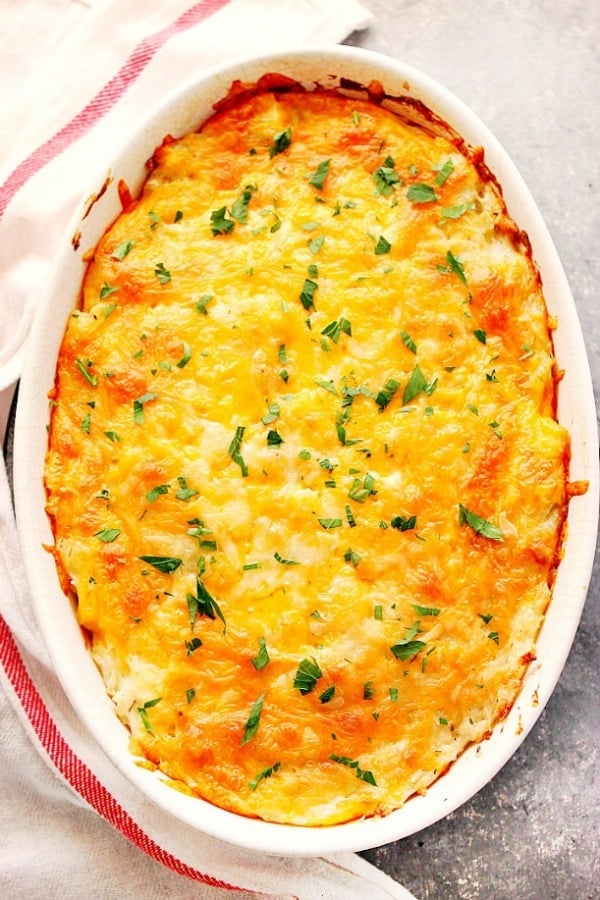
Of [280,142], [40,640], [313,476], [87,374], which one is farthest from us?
[40,640]

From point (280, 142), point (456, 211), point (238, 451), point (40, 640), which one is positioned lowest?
point (40, 640)

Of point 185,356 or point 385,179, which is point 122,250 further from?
point 385,179

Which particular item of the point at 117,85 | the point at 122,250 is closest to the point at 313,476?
the point at 122,250

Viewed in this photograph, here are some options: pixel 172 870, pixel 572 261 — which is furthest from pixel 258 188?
pixel 172 870

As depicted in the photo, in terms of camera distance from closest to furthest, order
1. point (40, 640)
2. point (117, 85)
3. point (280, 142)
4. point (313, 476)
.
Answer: point (313, 476) → point (280, 142) → point (40, 640) → point (117, 85)

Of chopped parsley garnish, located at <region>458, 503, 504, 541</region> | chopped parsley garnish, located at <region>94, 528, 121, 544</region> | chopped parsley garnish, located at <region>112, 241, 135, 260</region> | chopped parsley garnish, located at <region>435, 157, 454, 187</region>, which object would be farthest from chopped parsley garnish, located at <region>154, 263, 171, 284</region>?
chopped parsley garnish, located at <region>458, 503, 504, 541</region>

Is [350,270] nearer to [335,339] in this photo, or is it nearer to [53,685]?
[335,339]
